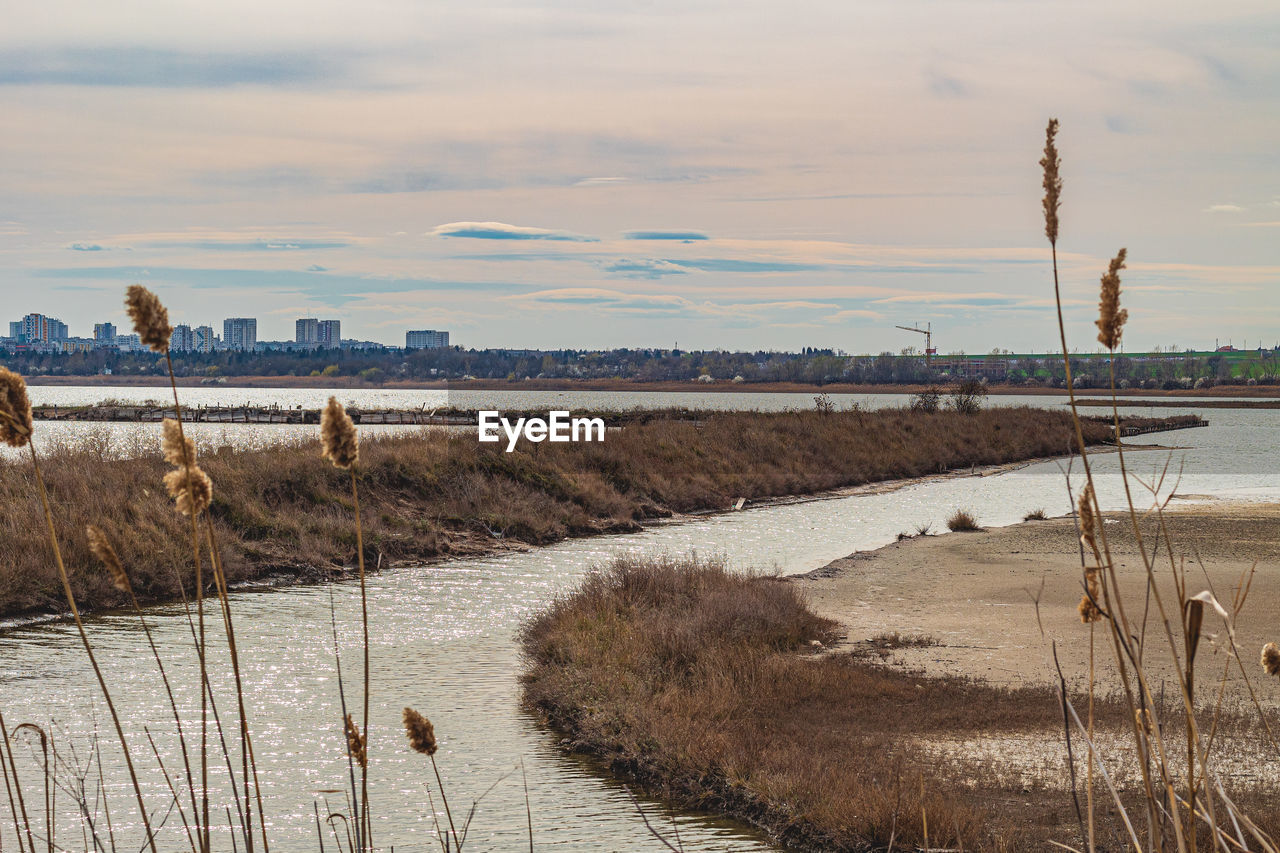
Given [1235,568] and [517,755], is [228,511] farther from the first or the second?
[1235,568]

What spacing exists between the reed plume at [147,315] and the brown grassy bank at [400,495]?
39.8ft

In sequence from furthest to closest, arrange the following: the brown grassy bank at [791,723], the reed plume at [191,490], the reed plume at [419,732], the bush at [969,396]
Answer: the bush at [969,396] < the brown grassy bank at [791,723] < the reed plume at [419,732] < the reed plume at [191,490]

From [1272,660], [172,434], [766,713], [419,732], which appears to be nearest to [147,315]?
[172,434]

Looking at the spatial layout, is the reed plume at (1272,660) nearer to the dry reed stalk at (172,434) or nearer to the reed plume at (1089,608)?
the reed plume at (1089,608)

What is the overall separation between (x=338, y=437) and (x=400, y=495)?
28796 millimetres

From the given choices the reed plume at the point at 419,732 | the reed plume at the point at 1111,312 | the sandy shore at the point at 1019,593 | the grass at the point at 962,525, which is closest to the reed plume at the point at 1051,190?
the reed plume at the point at 1111,312

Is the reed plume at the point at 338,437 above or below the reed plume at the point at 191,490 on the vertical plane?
above

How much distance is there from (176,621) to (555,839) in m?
11.9

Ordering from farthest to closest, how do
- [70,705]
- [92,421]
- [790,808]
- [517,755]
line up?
[92,421] < [70,705] < [517,755] < [790,808]

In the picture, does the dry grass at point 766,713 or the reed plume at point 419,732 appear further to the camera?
the dry grass at point 766,713

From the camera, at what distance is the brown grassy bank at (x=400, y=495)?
2145cm

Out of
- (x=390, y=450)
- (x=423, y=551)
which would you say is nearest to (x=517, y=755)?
(x=423, y=551)

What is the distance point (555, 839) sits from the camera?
30.9 feet

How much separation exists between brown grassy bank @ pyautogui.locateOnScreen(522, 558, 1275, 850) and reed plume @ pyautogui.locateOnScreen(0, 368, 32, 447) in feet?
18.6
